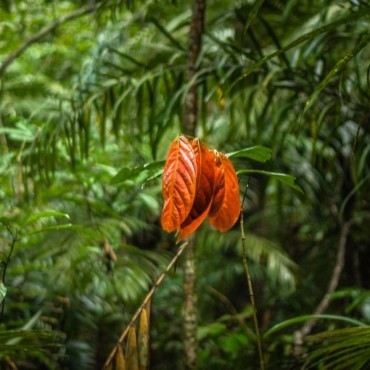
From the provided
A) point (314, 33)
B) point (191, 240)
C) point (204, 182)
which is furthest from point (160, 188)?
point (314, 33)

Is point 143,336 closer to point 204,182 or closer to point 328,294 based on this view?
point 204,182

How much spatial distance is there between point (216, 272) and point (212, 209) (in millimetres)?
1986

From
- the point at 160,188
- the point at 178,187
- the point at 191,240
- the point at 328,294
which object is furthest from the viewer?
the point at 160,188

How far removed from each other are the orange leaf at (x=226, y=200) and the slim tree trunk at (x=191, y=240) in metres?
0.41

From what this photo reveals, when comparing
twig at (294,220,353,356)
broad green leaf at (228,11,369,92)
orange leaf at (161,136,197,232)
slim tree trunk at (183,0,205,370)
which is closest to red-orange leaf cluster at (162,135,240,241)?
orange leaf at (161,136,197,232)

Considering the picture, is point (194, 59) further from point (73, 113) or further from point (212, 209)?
point (212, 209)

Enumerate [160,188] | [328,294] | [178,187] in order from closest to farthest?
[178,187] < [328,294] < [160,188]

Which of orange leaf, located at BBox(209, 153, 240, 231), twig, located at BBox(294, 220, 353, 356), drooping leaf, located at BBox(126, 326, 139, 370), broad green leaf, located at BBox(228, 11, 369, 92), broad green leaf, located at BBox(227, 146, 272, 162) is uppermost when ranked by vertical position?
broad green leaf, located at BBox(228, 11, 369, 92)

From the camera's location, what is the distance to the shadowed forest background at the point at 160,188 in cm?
142

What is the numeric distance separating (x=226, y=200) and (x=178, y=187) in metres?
0.10

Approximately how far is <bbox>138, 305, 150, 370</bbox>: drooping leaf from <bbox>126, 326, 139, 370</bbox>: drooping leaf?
2 centimetres

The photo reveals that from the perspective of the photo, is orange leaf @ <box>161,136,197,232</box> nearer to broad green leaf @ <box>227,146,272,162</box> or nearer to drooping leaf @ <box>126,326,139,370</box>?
broad green leaf @ <box>227,146,272,162</box>

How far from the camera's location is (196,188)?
0.85 m

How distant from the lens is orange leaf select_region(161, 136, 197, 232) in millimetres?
822
